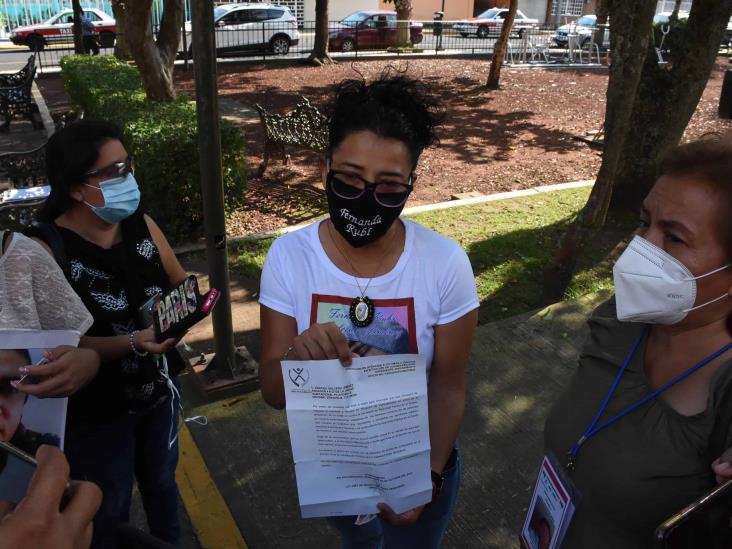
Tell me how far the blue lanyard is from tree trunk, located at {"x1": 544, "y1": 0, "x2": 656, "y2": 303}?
3.56m

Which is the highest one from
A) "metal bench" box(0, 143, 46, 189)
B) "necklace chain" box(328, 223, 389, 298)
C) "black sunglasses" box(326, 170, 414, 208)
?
"black sunglasses" box(326, 170, 414, 208)

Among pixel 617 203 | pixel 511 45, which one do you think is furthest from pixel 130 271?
pixel 511 45

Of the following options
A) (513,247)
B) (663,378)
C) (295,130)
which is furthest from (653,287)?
(295,130)

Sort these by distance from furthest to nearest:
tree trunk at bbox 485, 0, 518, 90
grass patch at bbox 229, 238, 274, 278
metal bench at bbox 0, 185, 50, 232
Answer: tree trunk at bbox 485, 0, 518, 90 → grass patch at bbox 229, 238, 274, 278 → metal bench at bbox 0, 185, 50, 232

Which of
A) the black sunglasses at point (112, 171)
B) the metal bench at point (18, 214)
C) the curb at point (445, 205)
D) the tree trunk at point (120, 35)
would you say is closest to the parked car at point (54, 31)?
the tree trunk at point (120, 35)

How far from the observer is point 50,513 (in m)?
1.10

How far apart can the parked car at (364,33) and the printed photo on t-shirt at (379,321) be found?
75.3ft

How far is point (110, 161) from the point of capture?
240cm

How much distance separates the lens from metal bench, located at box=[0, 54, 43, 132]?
11836 millimetres

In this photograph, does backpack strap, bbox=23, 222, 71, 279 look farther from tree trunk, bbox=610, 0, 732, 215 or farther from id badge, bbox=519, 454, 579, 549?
tree trunk, bbox=610, 0, 732, 215

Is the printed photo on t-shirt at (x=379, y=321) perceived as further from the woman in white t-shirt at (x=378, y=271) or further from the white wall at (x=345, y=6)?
the white wall at (x=345, y=6)

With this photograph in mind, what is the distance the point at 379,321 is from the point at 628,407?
747 mm

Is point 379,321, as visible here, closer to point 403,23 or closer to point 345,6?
point 403,23

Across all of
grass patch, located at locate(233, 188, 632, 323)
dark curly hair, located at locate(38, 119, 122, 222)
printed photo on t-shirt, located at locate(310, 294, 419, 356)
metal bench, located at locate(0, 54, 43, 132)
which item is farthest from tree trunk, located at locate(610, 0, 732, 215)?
metal bench, located at locate(0, 54, 43, 132)
